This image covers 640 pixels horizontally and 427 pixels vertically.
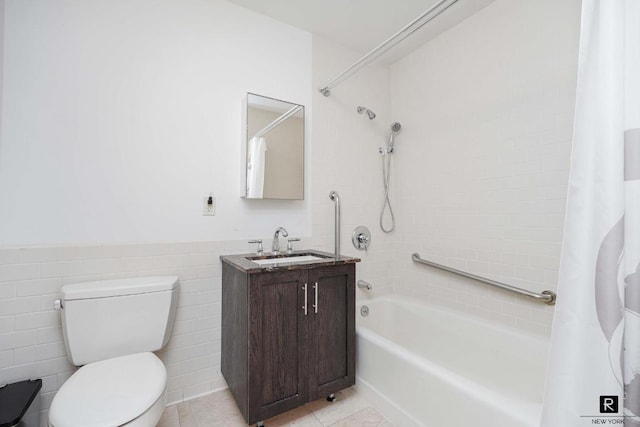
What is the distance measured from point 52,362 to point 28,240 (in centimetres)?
61

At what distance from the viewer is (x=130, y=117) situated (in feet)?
5.24

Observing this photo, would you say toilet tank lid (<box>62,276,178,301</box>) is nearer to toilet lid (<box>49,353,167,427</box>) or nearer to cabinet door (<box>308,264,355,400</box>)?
toilet lid (<box>49,353,167,427</box>)

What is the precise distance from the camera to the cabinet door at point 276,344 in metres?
1.42

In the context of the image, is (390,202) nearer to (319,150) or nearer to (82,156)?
(319,150)

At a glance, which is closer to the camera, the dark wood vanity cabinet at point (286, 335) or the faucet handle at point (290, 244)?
the dark wood vanity cabinet at point (286, 335)

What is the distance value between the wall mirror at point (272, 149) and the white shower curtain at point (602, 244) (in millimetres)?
1578

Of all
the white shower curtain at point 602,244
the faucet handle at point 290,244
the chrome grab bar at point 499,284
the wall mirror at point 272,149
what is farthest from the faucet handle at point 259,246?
the white shower curtain at point 602,244

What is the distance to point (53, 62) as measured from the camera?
4.70 feet

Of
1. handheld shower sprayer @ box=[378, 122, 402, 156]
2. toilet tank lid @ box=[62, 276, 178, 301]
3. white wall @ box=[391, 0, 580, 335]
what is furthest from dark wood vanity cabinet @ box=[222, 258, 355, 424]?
handheld shower sprayer @ box=[378, 122, 402, 156]

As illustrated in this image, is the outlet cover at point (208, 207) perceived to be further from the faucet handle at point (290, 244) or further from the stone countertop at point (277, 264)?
the faucet handle at point (290, 244)

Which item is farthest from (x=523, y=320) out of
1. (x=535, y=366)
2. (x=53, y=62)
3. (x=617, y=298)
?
(x=53, y=62)

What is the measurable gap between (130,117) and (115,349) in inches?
48.3

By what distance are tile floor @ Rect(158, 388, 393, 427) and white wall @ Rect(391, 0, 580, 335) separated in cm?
99

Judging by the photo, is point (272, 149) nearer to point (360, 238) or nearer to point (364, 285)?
point (360, 238)
